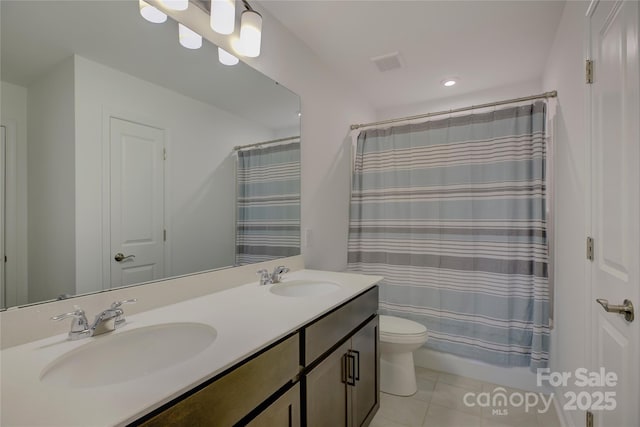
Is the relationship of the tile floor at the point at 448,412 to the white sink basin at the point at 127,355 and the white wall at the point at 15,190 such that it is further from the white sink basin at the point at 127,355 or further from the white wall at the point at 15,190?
the white wall at the point at 15,190

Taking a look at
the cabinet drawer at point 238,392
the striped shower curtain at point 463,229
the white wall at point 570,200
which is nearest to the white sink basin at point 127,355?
the cabinet drawer at point 238,392

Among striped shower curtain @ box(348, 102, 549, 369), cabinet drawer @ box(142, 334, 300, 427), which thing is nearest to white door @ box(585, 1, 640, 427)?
striped shower curtain @ box(348, 102, 549, 369)

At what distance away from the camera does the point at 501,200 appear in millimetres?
2084

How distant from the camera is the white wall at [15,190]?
2.80 feet

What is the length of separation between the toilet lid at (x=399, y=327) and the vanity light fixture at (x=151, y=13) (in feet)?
6.87

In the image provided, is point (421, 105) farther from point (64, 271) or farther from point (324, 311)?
point (64, 271)

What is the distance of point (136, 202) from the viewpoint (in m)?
1.14

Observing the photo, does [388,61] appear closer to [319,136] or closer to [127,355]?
[319,136]

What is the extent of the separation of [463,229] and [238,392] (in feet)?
6.40

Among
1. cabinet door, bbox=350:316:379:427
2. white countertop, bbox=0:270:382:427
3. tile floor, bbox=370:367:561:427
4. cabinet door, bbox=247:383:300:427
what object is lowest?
tile floor, bbox=370:367:561:427

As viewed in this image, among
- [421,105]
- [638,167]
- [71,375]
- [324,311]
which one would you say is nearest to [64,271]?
[71,375]

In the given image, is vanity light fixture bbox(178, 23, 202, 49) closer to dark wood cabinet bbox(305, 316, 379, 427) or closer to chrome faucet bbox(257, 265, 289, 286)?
chrome faucet bbox(257, 265, 289, 286)

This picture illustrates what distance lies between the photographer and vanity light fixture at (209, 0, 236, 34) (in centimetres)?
136

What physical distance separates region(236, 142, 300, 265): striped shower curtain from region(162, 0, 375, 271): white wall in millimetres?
122
